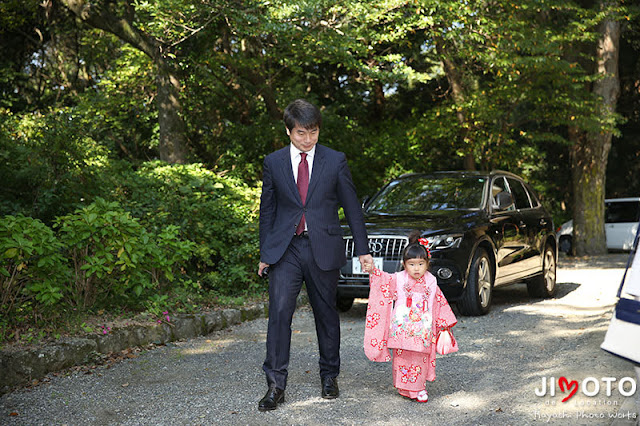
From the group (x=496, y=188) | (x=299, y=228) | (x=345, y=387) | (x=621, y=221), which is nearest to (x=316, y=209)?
(x=299, y=228)

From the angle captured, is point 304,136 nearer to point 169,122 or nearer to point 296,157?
point 296,157

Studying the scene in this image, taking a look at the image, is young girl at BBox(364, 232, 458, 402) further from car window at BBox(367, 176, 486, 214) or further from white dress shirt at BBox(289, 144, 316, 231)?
car window at BBox(367, 176, 486, 214)

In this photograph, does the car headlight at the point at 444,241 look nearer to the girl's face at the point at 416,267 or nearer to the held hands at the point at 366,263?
Result: the girl's face at the point at 416,267

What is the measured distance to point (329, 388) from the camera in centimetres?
499

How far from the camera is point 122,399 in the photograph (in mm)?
5086

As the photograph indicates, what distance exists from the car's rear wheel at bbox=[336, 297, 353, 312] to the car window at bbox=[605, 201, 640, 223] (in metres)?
15.3

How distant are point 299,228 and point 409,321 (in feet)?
3.35

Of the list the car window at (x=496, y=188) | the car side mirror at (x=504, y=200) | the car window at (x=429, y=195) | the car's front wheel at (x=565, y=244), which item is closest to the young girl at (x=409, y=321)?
the car window at (x=429, y=195)

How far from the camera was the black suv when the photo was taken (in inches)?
316

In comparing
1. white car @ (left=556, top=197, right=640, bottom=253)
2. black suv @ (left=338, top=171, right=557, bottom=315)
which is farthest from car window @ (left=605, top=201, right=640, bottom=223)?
black suv @ (left=338, top=171, right=557, bottom=315)

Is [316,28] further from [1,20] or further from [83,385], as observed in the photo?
[1,20]

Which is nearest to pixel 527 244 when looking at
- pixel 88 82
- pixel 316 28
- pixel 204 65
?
pixel 316 28

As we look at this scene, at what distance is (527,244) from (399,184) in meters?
2.01

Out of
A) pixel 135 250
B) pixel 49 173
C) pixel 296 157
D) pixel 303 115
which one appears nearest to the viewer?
pixel 303 115
